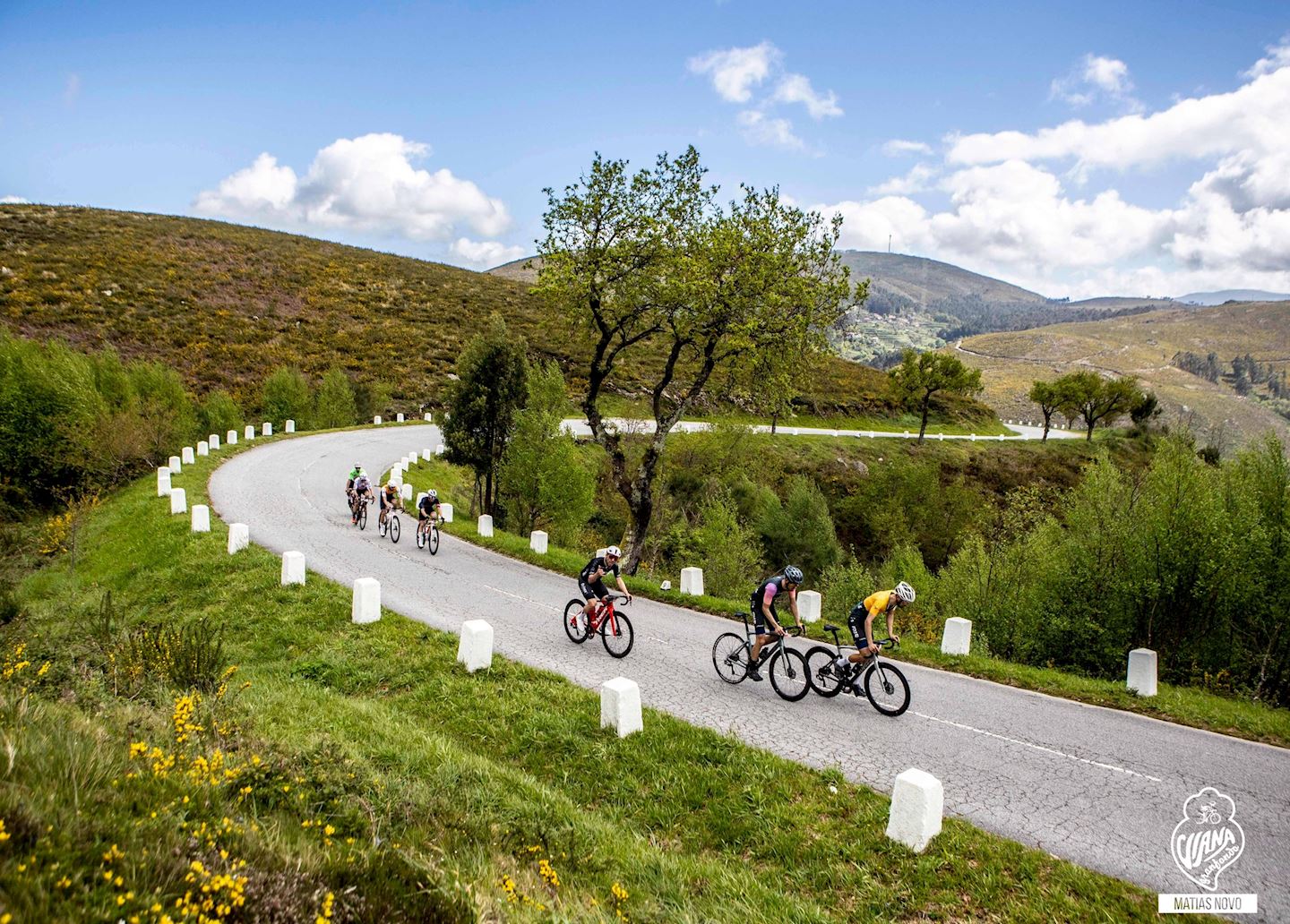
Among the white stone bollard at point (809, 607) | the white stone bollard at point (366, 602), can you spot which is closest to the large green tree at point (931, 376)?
the white stone bollard at point (809, 607)

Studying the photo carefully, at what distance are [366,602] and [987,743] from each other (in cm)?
1070

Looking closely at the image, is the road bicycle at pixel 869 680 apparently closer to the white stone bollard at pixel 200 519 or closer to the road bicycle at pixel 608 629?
the road bicycle at pixel 608 629

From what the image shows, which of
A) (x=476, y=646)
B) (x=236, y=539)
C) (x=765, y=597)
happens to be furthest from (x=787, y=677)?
(x=236, y=539)

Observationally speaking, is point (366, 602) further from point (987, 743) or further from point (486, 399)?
point (486, 399)

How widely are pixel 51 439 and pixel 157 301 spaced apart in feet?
111

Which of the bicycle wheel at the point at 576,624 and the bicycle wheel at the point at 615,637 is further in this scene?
the bicycle wheel at the point at 576,624

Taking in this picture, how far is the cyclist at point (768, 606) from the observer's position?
392 inches

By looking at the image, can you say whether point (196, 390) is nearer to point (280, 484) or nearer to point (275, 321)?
point (275, 321)

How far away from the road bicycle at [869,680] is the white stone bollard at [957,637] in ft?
9.44

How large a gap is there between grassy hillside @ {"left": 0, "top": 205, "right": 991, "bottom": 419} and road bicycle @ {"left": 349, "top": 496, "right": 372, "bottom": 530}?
23134 millimetres

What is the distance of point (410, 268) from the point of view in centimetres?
8262

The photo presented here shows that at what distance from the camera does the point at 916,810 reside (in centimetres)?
611

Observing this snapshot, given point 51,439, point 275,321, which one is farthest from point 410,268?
point 51,439

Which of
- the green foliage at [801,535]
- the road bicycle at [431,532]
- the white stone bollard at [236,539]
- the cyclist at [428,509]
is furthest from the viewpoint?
the green foliage at [801,535]
